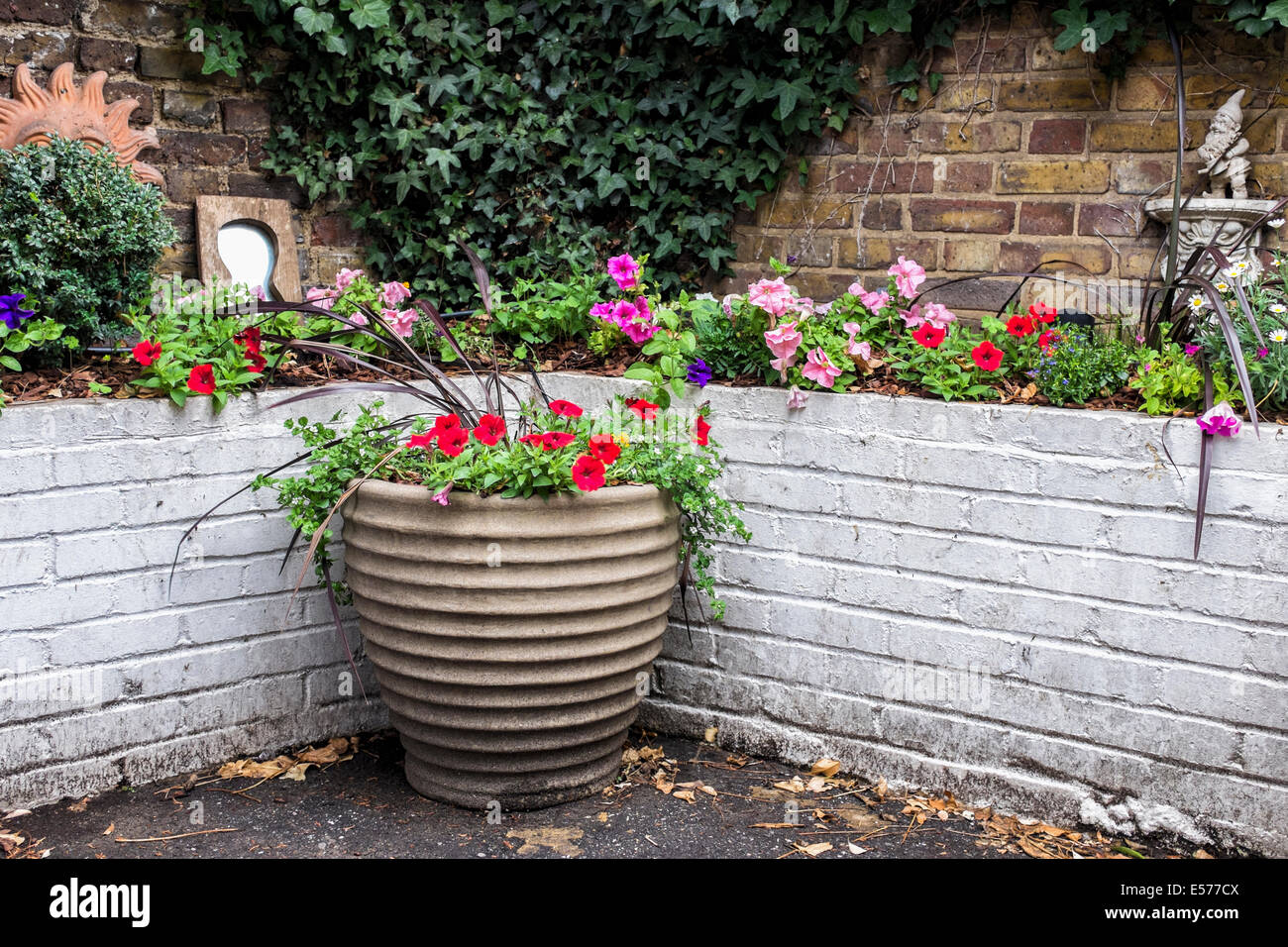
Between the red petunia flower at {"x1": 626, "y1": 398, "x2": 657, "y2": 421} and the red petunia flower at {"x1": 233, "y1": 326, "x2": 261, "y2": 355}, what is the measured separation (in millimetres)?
912

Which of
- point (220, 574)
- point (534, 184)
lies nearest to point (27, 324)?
point (220, 574)

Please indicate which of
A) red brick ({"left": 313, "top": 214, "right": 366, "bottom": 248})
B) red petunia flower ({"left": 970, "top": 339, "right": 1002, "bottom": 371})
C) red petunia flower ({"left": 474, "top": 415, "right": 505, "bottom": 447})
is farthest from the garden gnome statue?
red petunia flower ({"left": 474, "top": 415, "right": 505, "bottom": 447})

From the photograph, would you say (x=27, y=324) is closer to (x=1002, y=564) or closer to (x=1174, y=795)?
(x=1002, y=564)

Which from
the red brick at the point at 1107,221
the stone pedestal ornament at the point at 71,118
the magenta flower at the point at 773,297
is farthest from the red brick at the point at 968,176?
the stone pedestal ornament at the point at 71,118

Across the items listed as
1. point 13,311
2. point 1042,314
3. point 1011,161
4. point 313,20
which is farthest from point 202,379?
point 1011,161

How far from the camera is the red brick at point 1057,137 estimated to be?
119 inches

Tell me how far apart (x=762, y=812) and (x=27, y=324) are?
79.8 inches

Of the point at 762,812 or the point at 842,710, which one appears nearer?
the point at 762,812

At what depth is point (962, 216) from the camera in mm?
3195

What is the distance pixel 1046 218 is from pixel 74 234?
8.32ft

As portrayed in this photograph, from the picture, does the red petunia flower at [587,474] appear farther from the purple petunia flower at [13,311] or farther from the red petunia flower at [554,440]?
the purple petunia flower at [13,311]

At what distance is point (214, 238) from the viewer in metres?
3.31

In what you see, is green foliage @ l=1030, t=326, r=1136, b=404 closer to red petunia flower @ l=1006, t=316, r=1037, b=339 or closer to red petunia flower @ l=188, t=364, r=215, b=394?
red petunia flower @ l=1006, t=316, r=1037, b=339

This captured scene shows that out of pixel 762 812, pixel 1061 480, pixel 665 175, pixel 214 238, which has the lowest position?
pixel 762 812
